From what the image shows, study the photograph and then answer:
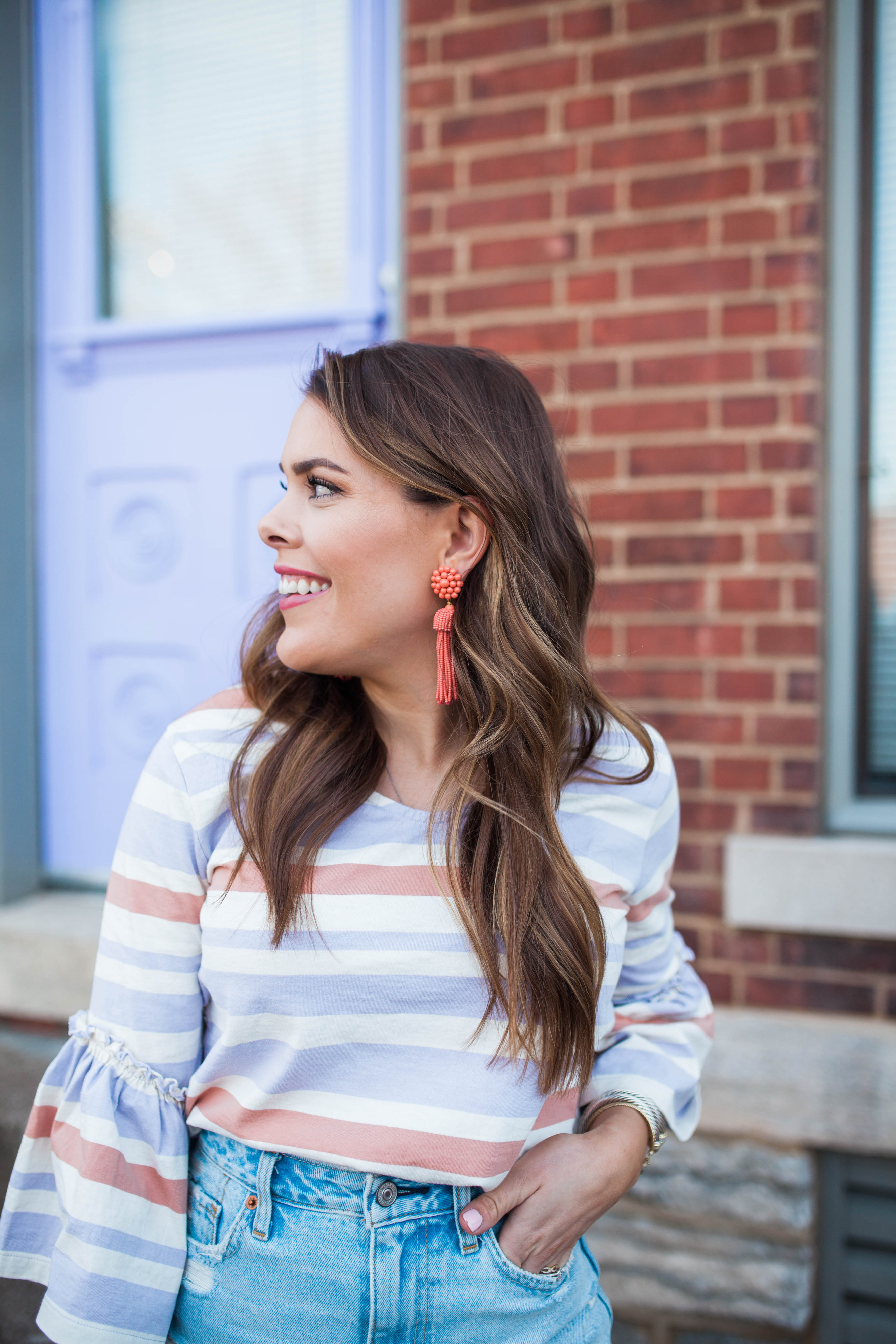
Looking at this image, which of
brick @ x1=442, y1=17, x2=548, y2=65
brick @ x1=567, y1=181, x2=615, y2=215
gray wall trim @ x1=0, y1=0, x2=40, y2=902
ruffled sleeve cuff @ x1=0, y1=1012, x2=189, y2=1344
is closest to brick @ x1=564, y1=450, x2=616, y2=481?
brick @ x1=567, y1=181, x2=615, y2=215

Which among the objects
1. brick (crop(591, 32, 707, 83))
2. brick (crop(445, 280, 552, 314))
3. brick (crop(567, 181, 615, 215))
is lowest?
brick (crop(445, 280, 552, 314))

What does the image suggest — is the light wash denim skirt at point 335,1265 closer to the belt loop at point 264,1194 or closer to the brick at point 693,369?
the belt loop at point 264,1194

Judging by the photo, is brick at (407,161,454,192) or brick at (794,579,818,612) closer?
brick at (794,579,818,612)

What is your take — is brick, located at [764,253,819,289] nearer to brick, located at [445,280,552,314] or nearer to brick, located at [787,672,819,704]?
brick, located at [445,280,552,314]

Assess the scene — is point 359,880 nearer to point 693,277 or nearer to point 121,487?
point 693,277

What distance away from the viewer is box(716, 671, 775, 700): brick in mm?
2143

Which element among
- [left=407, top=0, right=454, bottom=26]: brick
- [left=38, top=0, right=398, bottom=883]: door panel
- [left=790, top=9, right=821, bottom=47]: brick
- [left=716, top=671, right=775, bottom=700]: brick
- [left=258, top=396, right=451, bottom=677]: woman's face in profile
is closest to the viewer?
[left=258, top=396, right=451, bottom=677]: woman's face in profile

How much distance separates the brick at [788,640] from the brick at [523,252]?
1036mm

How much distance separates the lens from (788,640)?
Answer: 2.13 metres

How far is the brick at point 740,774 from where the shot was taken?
2.16 meters

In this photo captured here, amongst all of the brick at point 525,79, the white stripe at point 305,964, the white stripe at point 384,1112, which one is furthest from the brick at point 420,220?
the white stripe at point 384,1112

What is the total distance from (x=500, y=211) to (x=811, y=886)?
5.94ft

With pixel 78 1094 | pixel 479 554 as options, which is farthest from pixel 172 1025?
pixel 479 554

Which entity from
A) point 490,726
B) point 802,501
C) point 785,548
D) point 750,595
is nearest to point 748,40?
point 802,501
